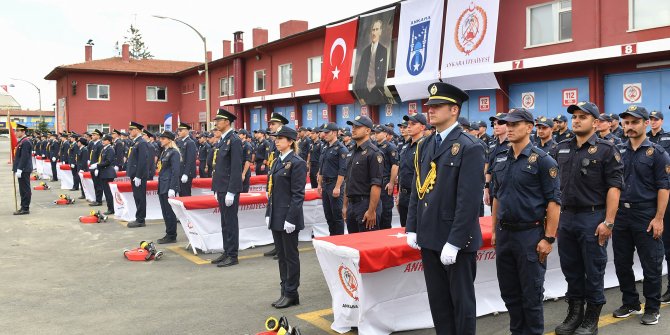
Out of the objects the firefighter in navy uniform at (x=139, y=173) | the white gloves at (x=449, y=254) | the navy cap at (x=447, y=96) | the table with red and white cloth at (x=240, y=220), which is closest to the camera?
the white gloves at (x=449, y=254)

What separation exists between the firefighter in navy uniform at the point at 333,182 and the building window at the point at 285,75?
67.7 feet

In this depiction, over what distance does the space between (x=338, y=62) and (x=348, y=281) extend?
20.1 m

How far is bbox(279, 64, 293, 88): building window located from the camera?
3014 centimetres

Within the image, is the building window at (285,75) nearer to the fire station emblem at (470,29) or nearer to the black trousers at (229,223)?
the fire station emblem at (470,29)

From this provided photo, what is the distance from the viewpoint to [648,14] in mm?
14219

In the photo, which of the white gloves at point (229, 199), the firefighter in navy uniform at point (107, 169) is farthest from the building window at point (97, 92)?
the white gloves at point (229, 199)

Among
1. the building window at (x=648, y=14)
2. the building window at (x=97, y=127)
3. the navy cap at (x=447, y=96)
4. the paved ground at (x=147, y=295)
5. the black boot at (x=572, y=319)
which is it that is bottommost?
the paved ground at (x=147, y=295)

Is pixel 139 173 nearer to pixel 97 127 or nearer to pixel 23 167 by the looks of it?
pixel 23 167

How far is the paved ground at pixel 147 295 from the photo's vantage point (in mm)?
5836

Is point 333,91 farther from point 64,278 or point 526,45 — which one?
point 64,278

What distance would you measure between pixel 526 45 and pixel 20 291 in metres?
15.1

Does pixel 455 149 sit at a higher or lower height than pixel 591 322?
higher

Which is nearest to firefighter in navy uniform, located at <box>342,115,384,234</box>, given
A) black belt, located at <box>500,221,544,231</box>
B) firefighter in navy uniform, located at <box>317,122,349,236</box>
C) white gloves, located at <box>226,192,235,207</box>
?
firefighter in navy uniform, located at <box>317,122,349,236</box>

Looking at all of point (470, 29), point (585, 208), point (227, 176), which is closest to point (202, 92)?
point (470, 29)
